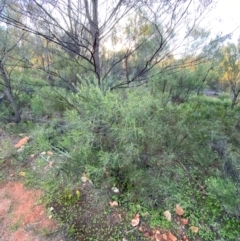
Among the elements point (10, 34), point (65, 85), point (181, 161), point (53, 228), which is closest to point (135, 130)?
point (53, 228)

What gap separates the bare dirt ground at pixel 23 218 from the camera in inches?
60.3

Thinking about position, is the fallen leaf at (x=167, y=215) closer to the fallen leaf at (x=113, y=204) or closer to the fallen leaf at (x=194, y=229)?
the fallen leaf at (x=194, y=229)

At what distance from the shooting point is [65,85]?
307 cm

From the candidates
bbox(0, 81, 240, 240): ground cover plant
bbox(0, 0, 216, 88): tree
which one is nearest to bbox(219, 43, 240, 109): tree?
bbox(0, 0, 216, 88): tree

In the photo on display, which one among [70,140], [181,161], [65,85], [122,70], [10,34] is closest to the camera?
[70,140]

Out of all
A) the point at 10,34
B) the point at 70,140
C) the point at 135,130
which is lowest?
the point at 70,140

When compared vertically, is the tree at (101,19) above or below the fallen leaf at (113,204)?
above

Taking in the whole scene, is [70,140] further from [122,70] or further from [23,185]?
[122,70]

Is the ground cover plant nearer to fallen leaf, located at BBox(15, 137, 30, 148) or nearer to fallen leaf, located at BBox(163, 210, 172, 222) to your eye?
fallen leaf, located at BBox(163, 210, 172, 222)

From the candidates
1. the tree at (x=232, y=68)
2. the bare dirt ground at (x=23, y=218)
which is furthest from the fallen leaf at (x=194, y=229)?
the tree at (x=232, y=68)

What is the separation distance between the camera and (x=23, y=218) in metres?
1.68

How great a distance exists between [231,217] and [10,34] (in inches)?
170

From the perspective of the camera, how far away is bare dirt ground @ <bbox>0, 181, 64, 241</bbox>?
153 centimetres

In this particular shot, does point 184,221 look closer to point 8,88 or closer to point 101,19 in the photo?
point 101,19
